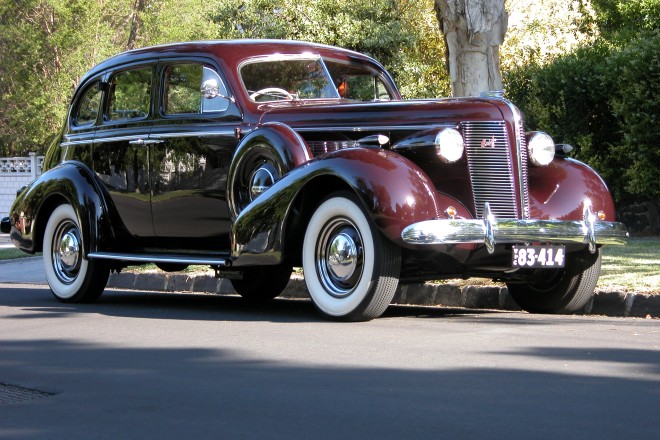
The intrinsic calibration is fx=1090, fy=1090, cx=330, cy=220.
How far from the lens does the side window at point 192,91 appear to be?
8.81m

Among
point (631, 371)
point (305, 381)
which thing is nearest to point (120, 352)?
point (305, 381)

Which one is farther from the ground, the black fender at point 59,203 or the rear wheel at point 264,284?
the black fender at point 59,203

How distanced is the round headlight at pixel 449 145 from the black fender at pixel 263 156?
1.01m

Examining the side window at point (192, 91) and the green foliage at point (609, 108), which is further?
the green foliage at point (609, 108)

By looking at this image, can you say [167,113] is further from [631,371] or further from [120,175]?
[631,371]

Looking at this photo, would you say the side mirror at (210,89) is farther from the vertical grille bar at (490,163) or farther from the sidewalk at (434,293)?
the sidewalk at (434,293)

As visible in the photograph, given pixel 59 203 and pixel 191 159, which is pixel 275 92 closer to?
pixel 191 159

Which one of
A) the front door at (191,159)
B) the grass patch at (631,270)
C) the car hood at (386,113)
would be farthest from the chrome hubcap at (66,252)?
the grass patch at (631,270)

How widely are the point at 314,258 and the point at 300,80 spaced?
207 cm

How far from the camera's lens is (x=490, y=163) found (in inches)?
299

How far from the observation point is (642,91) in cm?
1625

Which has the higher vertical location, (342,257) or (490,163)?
(490,163)

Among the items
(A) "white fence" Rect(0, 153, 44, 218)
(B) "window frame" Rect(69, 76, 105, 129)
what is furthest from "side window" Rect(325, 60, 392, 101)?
(A) "white fence" Rect(0, 153, 44, 218)

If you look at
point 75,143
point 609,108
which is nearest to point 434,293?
point 75,143
